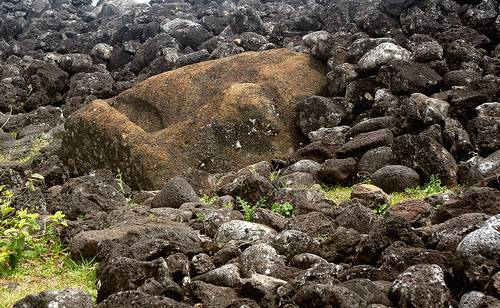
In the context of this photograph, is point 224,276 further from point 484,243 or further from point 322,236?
point 484,243

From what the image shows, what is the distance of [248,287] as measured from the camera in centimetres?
462

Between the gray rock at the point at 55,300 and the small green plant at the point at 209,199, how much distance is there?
426 centimetres

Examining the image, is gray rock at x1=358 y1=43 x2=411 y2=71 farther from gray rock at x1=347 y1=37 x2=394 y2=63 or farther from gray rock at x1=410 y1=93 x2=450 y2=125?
gray rock at x1=410 y1=93 x2=450 y2=125

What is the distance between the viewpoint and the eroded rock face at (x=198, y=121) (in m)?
11.0

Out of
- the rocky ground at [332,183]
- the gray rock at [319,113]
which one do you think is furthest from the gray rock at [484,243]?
the gray rock at [319,113]

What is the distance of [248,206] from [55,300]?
366 centimetres

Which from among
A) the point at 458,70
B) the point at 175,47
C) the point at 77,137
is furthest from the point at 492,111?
the point at 175,47

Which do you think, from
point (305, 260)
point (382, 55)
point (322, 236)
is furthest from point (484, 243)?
point (382, 55)

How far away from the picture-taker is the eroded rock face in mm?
10984

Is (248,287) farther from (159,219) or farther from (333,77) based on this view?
(333,77)

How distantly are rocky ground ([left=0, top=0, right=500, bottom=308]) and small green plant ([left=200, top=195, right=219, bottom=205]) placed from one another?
4 cm

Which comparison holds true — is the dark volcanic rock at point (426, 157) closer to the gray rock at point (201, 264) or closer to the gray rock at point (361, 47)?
the gray rock at point (361, 47)

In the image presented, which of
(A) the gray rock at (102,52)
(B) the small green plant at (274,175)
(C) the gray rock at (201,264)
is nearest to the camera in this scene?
(C) the gray rock at (201,264)

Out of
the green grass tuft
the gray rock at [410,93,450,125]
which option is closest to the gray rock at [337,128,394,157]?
the gray rock at [410,93,450,125]
